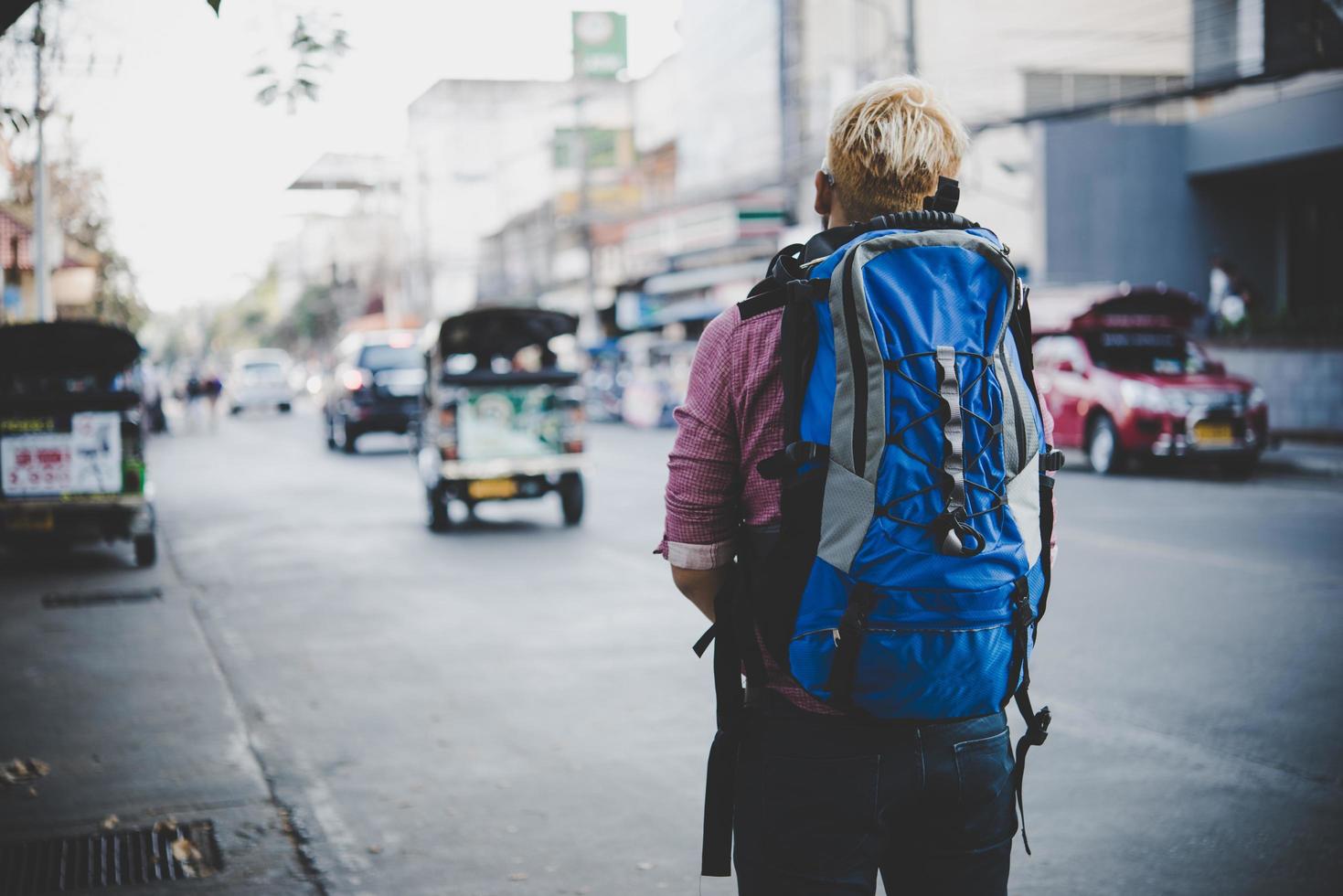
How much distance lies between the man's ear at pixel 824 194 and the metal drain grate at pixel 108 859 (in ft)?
10.1

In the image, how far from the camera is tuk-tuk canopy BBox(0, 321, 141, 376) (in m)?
11.5

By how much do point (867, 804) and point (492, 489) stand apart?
11099 mm

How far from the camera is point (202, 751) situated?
18.2 ft

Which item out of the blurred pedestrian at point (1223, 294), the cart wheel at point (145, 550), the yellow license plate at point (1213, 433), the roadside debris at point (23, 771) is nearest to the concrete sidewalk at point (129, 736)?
the roadside debris at point (23, 771)

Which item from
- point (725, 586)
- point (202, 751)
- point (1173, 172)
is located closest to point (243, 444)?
point (1173, 172)

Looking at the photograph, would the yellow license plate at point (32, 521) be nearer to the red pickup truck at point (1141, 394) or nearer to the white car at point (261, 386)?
the red pickup truck at point (1141, 394)

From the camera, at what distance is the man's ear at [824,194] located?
2.18m

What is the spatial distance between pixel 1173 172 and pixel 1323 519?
18223 millimetres

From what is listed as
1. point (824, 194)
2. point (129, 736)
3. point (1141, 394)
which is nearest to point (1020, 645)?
point (824, 194)

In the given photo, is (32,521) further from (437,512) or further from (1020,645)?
(1020,645)

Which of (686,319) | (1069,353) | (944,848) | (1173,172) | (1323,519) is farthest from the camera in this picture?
(686,319)

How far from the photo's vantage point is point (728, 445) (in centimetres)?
208

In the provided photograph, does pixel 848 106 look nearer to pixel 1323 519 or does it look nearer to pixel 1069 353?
pixel 1323 519

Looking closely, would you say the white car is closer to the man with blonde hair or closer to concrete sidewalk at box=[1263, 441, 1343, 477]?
concrete sidewalk at box=[1263, 441, 1343, 477]
